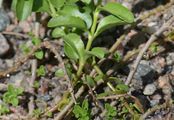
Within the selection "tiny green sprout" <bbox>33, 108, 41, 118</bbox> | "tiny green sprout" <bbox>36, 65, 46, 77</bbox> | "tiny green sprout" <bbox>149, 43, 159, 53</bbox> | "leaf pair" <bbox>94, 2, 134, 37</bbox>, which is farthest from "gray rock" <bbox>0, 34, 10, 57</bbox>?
"tiny green sprout" <bbox>149, 43, 159, 53</bbox>

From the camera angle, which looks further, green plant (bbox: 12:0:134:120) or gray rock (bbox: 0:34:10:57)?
gray rock (bbox: 0:34:10:57)

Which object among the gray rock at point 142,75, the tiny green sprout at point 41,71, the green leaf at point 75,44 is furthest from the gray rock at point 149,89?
the tiny green sprout at point 41,71

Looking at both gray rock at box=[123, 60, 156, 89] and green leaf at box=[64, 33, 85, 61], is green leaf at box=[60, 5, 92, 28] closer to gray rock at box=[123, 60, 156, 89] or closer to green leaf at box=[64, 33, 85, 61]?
green leaf at box=[64, 33, 85, 61]

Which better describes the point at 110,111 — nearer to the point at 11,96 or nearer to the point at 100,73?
the point at 100,73

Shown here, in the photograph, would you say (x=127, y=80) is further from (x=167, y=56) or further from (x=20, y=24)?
(x=20, y=24)

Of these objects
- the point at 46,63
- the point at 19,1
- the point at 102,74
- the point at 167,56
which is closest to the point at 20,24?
the point at 46,63
